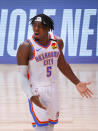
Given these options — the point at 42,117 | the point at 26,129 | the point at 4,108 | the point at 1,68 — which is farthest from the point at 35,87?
the point at 1,68

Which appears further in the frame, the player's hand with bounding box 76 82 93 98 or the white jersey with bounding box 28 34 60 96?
the player's hand with bounding box 76 82 93 98

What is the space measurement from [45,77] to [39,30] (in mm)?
450

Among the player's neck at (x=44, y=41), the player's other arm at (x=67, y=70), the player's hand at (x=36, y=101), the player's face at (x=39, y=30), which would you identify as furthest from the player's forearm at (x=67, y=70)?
the player's hand at (x=36, y=101)

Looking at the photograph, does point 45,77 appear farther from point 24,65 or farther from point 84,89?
point 84,89

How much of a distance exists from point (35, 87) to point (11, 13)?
27.6ft

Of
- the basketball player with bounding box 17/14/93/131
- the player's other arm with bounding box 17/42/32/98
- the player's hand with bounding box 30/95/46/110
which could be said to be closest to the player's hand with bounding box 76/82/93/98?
the basketball player with bounding box 17/14/93/131

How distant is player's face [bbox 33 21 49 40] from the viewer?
2.38 metres

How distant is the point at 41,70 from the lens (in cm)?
248

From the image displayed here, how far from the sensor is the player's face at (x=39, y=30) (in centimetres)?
238

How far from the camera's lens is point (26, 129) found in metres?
4.18

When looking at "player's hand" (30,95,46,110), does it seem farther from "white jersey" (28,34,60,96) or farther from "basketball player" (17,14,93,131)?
"white jersey" (28,34,60,96)

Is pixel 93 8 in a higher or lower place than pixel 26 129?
higher

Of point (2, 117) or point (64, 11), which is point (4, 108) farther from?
point (64, 11)

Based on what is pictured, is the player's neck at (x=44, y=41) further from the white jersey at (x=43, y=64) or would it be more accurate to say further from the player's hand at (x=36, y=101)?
the player's hand at (x=36, y=101)
